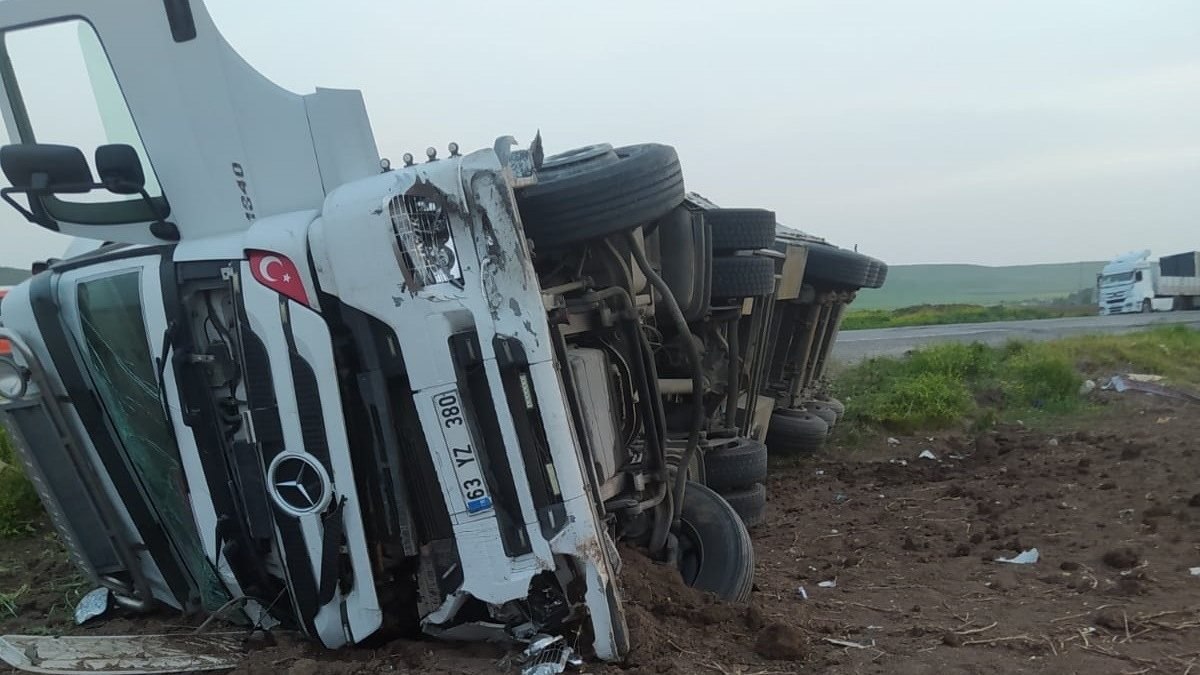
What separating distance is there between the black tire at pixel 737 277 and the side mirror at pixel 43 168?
9.92ft

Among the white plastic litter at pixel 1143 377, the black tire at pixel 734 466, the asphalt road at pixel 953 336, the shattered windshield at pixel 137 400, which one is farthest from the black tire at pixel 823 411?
the asphalt road at pixel 953 336

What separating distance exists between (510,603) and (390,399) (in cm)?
→ 70

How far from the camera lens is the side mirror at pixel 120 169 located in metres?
3.12

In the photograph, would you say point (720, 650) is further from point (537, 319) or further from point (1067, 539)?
point (1067, 539)

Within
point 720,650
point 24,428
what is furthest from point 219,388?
point 720,650

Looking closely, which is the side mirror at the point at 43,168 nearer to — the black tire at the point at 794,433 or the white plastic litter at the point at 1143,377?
the black tire at the point at 794,433

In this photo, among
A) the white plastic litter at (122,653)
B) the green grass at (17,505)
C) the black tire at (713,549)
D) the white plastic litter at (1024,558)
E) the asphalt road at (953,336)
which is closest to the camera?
the white plastic litter at (122,653)

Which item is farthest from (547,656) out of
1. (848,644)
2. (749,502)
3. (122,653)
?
(749,502)

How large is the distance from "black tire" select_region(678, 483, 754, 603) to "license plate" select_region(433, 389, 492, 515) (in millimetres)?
1300

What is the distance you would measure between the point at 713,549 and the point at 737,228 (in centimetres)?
191

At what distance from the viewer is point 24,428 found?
3.31 meters

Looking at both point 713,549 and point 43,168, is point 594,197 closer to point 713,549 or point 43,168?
point 713,549

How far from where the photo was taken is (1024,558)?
15.1 feet

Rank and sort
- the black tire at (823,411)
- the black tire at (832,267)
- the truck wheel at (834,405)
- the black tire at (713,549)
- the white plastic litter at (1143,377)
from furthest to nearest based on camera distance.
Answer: the white plastic litter at (1143,377) < the truck wheel at (834,405) < the black tire at (823,411) < the black tire at (832,267) < the black tire at (713,549)
